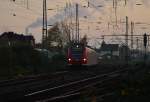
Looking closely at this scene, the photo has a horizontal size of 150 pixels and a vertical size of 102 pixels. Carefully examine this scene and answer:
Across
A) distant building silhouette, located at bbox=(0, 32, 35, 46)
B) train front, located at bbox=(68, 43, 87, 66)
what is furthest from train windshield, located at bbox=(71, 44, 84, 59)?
distant building silhouette, located at bbox=(0, 32, 35, 46)

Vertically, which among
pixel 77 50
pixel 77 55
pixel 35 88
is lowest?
pixel 35 88

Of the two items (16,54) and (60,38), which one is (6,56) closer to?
(16,54)

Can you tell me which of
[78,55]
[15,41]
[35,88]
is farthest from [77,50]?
[35,88]

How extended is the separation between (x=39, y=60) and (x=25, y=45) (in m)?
4.01

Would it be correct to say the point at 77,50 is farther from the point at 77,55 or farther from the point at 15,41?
the point at 15,41

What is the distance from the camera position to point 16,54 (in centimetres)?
5838

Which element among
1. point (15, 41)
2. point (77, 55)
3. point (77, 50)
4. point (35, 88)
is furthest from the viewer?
point (77, 55)

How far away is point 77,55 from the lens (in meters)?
65.2

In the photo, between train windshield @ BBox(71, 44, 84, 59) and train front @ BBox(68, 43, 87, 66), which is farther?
train windshield @ BBox(71, 44, 84, 59)

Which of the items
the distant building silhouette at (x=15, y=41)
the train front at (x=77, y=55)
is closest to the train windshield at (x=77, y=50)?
the train front at (x=77, y=55)

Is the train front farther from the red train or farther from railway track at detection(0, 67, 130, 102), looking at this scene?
railway track at detection(0, 67, 130, 102)

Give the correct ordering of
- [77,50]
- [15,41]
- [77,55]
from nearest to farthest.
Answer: [15,41], [77,50], [77,55]

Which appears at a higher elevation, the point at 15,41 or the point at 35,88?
the point at 15,41

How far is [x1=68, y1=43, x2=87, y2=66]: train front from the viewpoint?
64.5 m
